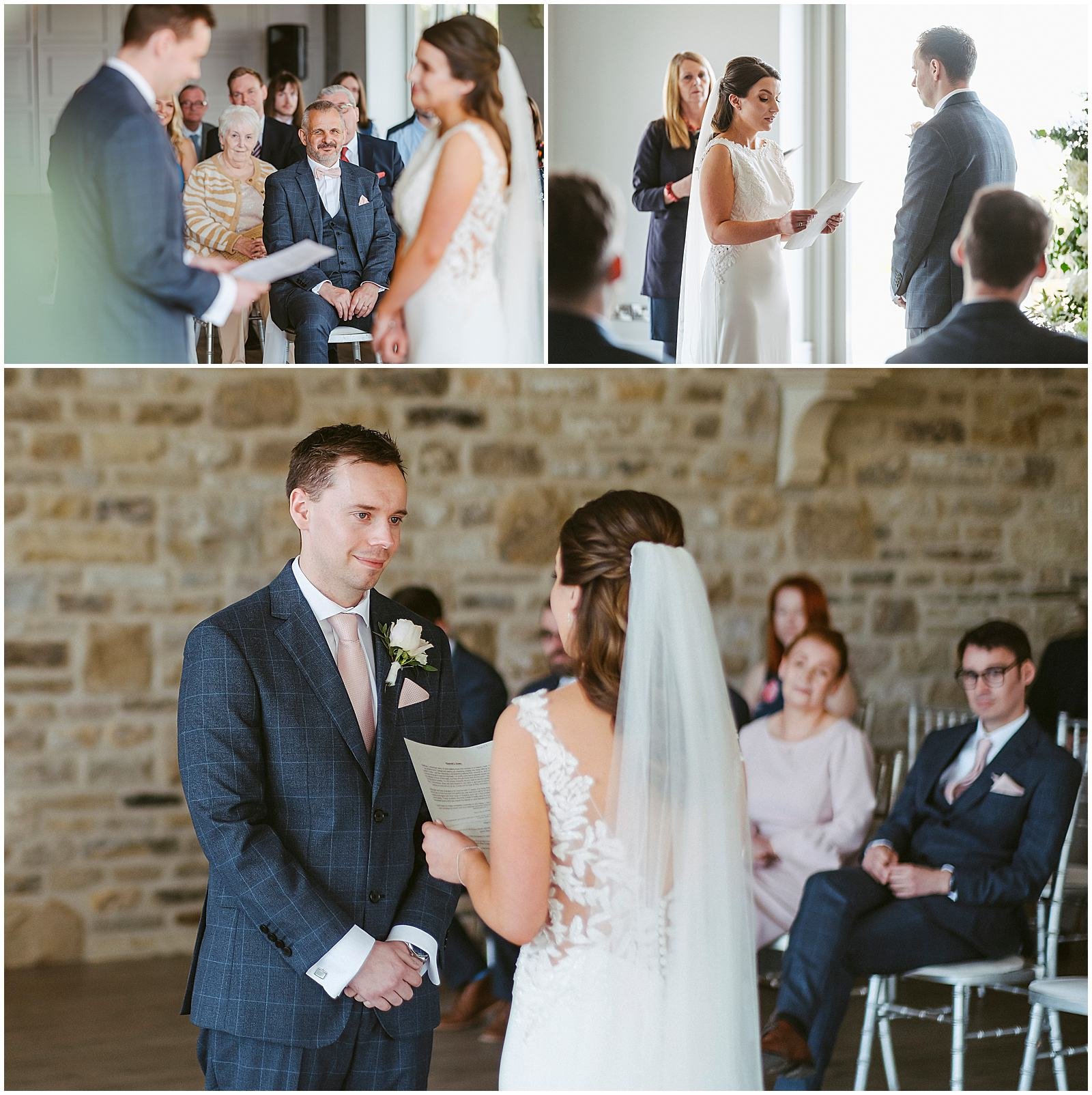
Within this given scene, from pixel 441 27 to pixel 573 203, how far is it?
465mm

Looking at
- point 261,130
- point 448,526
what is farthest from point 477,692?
point 261,130

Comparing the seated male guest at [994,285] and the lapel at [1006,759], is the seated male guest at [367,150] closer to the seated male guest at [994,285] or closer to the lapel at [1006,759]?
the seated male guest at [994,285]

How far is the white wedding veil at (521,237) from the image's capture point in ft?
9.23

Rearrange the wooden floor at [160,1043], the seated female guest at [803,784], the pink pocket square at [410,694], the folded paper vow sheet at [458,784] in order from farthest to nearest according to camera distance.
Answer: the seated female guest at [803,784], the wooden floor at [160,1043], the pink pocket square at [410,694], the folded paper vow sheet at [458,784]

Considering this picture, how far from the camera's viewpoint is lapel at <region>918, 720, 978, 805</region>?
11.8 feet

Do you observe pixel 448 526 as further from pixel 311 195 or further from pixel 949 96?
pixel 949 96

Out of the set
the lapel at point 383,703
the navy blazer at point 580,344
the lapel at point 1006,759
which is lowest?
the lapel at point 1006,759

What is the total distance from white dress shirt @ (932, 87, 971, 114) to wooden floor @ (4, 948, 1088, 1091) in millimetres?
2478

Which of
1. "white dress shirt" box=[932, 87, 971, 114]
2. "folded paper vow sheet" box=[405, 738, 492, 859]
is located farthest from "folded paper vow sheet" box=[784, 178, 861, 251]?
"folded paper vow sheet" box=[405, 738, 492, 859]

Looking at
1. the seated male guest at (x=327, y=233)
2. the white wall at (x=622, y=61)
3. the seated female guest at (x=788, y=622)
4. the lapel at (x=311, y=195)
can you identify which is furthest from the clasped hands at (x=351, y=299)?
the seated female guest at (x=788, y=622)

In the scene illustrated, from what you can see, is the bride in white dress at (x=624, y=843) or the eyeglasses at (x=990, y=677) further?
the eyeglasses at (x=990, y=677)

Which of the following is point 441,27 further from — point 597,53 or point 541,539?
point 541,539

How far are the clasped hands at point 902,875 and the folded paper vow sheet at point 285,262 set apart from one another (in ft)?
6.88

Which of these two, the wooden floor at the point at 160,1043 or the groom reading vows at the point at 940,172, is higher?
the groom reading vows at the point at 940,172
